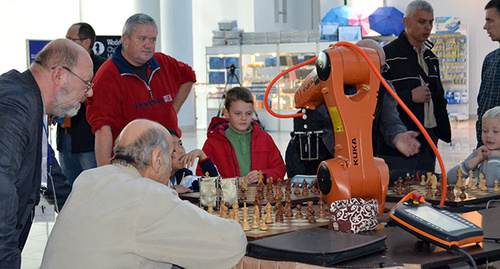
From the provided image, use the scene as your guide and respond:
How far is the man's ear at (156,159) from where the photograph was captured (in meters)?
2.14

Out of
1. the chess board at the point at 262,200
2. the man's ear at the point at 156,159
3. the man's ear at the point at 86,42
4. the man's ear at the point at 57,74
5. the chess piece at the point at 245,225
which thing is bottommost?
the chess board at the point at 262,200

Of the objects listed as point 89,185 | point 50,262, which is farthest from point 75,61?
point 50,262

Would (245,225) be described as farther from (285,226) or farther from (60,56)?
(60,56)

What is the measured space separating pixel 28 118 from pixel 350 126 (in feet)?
3.99

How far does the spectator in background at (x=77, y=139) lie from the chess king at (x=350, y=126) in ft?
9.69

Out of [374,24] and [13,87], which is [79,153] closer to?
[13,87]

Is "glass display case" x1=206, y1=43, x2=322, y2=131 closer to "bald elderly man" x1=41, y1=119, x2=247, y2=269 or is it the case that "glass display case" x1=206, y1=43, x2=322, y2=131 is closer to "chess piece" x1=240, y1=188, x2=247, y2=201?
"chess piece" x1=240, y1=188, x2=247, y2=201

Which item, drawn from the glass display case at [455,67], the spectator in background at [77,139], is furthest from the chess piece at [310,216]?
the glass display case at [455,67]

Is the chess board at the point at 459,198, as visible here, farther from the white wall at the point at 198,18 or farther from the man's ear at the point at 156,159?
the white wall at the point at 198,18

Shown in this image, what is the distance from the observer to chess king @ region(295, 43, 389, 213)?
99.7 inches

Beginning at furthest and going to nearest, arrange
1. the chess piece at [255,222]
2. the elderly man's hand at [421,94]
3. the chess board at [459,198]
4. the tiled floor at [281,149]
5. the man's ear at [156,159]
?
1. the tiled floor at [281,149]
2. the elderly man's hand at [421,94]
3. the chess board at [459,198]
4. the chess piece at [255,222]
5. the man's ear at [156,159]

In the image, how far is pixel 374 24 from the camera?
53.3 feet

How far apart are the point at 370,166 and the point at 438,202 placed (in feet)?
1.74

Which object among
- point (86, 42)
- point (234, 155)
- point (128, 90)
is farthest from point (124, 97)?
point (86, 42)
